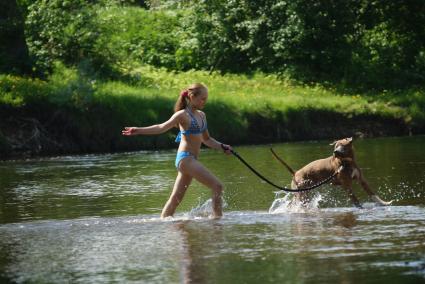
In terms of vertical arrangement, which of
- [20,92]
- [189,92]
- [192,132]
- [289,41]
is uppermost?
[289,41]

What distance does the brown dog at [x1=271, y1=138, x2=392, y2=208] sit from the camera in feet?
44.5

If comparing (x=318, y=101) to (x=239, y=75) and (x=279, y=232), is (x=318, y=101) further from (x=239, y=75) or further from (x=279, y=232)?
(x=279, y=232)

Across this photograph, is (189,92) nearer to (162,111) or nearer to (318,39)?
(162,111)

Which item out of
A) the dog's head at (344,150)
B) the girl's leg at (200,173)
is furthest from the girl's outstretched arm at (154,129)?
the dog's head at (344,150)

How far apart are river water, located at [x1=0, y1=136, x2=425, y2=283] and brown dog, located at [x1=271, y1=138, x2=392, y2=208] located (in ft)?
0.73

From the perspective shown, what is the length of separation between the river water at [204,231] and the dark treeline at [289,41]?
14.1m

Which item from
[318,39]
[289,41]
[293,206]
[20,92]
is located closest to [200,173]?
[293,206]

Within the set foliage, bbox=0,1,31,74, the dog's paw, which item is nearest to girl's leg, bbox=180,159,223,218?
the dog's paw

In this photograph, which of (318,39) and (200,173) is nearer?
(200,173)

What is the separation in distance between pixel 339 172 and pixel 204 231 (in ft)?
8.63

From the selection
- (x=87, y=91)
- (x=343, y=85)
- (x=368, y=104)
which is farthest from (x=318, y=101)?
(x=87, y=91)

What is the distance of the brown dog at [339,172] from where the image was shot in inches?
534

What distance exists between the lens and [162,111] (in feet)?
91.4

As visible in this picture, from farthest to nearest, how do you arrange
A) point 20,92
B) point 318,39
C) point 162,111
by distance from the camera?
point 318,39, point 162,111, point 20,92
